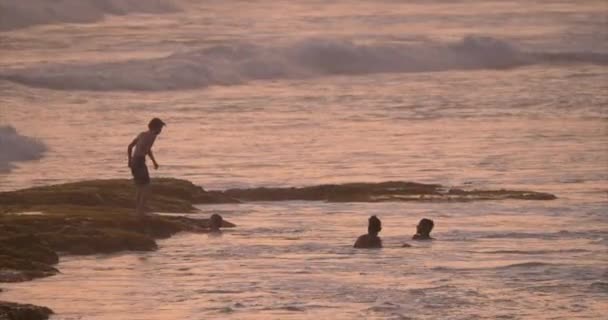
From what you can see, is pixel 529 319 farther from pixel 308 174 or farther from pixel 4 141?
pixel 4 141

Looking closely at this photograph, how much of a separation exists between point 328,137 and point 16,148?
818 cm

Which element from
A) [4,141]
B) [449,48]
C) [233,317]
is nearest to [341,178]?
[4,141]

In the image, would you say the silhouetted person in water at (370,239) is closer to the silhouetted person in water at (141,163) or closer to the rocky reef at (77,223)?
the rocky reef at (77,223)

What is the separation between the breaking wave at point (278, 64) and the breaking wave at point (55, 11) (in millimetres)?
15739

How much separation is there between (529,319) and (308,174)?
63.6 ft

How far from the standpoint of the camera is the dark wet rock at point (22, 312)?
22.4 m

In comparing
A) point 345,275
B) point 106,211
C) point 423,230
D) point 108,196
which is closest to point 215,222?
point 106,211

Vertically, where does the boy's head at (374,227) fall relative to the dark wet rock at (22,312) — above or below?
above

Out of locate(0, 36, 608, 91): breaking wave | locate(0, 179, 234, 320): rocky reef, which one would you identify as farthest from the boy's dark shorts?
locate(0, 36, 608, 91): breaking wave

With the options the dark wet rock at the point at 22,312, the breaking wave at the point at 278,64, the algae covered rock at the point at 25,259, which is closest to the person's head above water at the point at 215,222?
the algae covered rock at the point at 25,259

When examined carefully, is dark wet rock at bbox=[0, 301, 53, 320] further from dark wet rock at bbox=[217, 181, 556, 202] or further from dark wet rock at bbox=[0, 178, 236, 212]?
dark wet rock at bbox=[217, 181, 556, 202]

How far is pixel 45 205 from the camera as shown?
32.8m

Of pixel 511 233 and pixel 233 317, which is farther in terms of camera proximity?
pixel 511 233

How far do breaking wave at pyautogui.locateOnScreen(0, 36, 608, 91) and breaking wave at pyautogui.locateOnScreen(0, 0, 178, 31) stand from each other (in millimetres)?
15739
